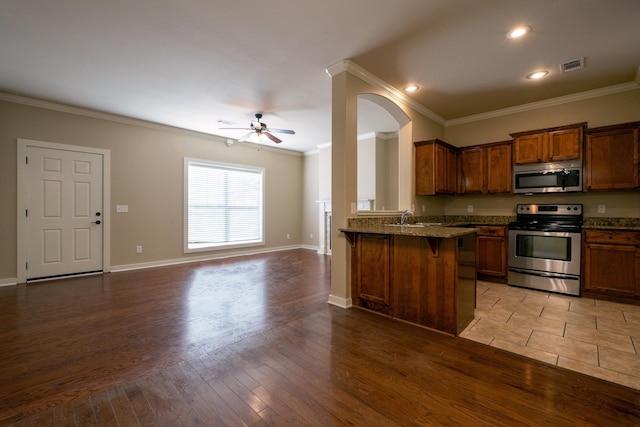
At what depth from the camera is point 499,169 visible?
4.58 m

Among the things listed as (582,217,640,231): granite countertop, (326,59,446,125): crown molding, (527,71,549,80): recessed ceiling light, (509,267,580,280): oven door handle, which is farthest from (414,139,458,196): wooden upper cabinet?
(582,217,640,231): granite countertop

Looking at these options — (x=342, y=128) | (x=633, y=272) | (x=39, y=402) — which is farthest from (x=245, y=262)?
(x=633, y=272)

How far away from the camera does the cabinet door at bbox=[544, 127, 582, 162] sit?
12.6 feet

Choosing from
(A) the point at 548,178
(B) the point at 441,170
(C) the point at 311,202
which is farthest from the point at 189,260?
(A) the point at 548,178

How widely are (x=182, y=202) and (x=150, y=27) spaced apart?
12.6ft

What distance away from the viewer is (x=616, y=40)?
279 cm

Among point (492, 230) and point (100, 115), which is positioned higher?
point (100, 115)

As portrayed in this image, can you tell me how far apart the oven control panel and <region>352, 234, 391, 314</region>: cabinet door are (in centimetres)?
287

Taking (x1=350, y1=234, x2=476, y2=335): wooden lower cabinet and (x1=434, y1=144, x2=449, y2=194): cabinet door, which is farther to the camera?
(x1=434, y1=144, x2=449, y2=194): cabinet door

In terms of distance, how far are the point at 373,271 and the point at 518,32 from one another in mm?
2721

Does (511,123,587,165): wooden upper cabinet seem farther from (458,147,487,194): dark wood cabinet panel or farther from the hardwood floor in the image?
the hardwood floor

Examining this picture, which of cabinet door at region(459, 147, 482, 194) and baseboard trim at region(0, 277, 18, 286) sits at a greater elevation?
cabinet door at region(459, 147, 482, 194)

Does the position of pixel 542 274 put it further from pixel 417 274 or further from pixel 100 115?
pixel 100 115

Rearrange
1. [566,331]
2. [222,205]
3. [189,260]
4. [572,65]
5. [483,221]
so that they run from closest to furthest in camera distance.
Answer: [566,331] → [572,65] → [483,221] → [189,260] → [222,205]
